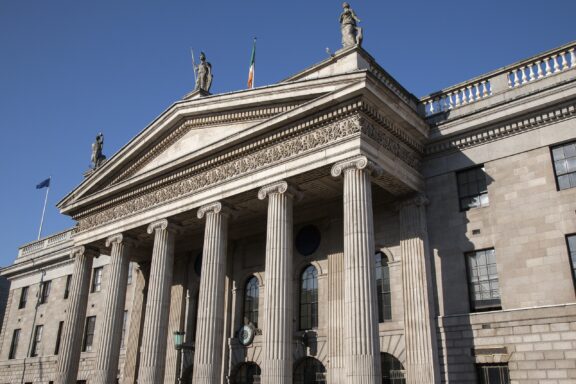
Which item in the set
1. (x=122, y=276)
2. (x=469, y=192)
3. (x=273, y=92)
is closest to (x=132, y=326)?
(x=122, y=276)

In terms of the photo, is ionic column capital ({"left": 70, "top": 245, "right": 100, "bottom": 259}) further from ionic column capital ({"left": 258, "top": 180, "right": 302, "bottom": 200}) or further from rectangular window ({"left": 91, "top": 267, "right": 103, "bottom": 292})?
ionic column capital ({"left": 258, "top": 180, "right": 302, "bottom": 200})

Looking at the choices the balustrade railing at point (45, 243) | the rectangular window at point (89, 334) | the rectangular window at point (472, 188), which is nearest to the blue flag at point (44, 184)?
the balustrade railing at point (45, 243)

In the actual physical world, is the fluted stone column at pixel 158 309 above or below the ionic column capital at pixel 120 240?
below

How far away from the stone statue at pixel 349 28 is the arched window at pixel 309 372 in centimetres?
1248

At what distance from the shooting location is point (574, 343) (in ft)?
52.6

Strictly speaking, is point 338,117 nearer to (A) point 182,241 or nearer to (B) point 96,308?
(A) point 182,241

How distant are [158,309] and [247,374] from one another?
485 centimetres

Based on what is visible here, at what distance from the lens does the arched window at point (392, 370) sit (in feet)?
64.1

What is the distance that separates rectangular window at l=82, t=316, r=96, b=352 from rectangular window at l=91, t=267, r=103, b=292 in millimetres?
1811

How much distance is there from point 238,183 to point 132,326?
12.3 meters

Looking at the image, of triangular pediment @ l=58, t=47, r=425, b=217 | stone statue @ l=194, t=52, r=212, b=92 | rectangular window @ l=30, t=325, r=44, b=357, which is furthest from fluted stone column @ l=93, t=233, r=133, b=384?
rectangular window @ l=30, t=325, r=44, b=357

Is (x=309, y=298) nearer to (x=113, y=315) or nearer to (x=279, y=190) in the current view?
(x=279, y=190)

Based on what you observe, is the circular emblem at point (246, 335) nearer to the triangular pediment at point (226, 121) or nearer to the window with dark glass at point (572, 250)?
the triangular pediment at point (226, 121)

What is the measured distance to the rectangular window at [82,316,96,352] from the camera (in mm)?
33019
